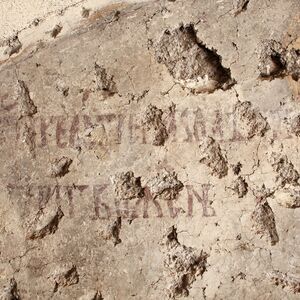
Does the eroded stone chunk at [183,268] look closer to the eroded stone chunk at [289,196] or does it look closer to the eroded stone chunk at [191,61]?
the eroded stone chunk at [289,196]

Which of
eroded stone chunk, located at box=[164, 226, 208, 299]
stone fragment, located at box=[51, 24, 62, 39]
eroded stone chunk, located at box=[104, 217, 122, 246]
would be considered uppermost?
stone fragment, located at box=[51, 24, 62, 39]

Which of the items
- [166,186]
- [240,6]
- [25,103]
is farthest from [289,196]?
[25,103]

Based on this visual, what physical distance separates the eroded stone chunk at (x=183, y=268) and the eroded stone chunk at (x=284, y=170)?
33 centimetres

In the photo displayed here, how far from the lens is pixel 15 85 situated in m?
2.05

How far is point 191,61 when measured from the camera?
6.10 feet

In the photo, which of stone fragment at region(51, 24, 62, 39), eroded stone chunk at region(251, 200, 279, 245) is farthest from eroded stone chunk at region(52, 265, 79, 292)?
stone fragment at region(51, 24, 62, 39)

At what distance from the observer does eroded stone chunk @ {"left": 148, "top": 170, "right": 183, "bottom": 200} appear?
1859mm

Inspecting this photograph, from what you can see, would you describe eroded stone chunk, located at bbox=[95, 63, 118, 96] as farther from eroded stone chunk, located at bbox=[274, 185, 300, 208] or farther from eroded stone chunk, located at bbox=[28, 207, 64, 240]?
eroded stone chunk, located at bbox=[274, 185, 300, 208]

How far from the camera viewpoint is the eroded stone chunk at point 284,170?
177 cm

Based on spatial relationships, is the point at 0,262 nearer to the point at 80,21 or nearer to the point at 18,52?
the point at 18,52

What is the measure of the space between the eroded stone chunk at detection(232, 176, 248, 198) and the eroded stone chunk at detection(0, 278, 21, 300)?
0.80m

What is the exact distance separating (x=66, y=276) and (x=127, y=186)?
0.36 m

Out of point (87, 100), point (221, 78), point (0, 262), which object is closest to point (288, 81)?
point (221, 78)

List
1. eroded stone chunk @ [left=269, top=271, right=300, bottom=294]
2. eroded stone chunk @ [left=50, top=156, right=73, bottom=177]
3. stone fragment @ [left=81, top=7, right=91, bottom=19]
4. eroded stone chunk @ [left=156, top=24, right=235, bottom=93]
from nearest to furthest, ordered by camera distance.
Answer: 1. eroded stone chunk @ [left=269, top=271, right=300, bottom=294]
2. eroded stone chunk @ [left=156, top=24, right=235, bottom=93]
3. eroded stone chunk @ [left=50, top=156, right=73, bottom=177]
4. stone fragment @ [left=81, top=7, right=91, bottom=19]
